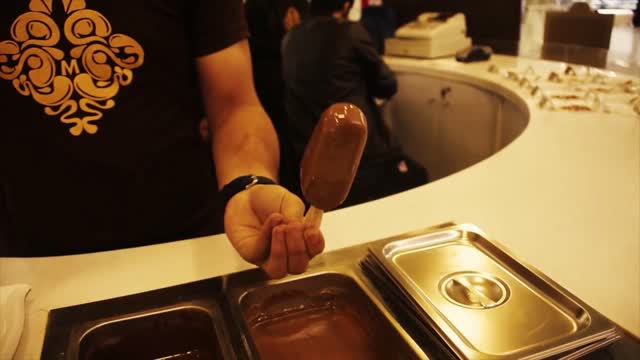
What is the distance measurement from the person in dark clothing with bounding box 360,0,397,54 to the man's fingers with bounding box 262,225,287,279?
10.9 ft

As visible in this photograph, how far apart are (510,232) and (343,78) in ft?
6.13

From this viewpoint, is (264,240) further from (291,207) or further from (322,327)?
(322,327)

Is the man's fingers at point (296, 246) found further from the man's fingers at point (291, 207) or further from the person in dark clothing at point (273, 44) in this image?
the person in dark clothing at point (273, 44)

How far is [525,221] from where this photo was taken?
1010 millimetres

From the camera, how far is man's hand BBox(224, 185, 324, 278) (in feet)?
2.00

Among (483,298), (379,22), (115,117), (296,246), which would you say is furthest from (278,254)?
(379,22)

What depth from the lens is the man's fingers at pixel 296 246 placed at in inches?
23.9

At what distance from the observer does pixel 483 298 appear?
73 centimetres

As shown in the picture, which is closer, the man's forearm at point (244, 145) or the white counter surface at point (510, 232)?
the white counter surface at point (510, 232)

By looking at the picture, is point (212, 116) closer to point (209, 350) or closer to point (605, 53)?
point (209, 350)

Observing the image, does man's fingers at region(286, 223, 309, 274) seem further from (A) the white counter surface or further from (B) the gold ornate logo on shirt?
(B) the gold ornate logo on shirt

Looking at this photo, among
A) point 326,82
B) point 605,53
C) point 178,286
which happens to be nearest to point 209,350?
point 178,286

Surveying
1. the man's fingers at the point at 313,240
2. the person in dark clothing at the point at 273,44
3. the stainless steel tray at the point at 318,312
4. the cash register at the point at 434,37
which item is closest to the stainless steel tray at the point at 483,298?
the stainless steel tray at the point at 318,312

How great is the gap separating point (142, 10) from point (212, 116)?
0.25 metres
